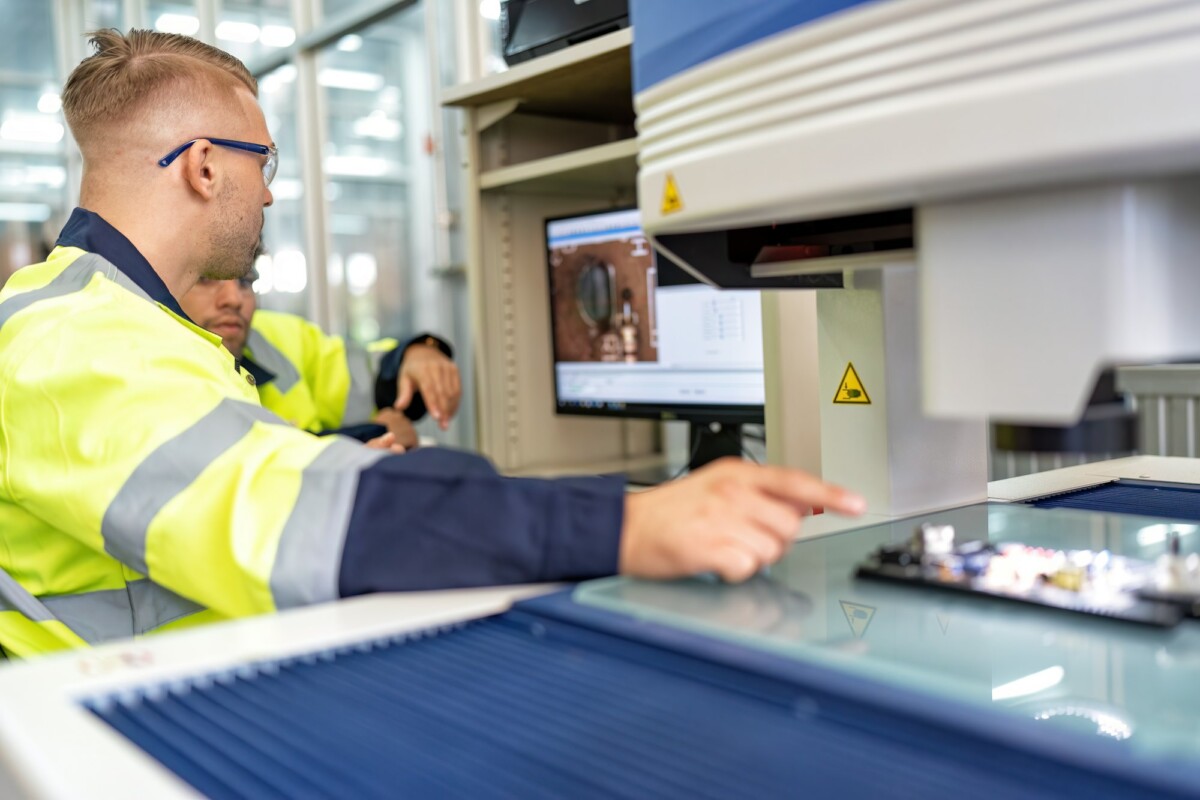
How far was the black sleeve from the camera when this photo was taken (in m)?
2.15

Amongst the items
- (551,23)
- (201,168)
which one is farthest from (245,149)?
(551,23)

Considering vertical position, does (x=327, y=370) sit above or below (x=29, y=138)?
below

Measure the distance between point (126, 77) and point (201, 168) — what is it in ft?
0.40

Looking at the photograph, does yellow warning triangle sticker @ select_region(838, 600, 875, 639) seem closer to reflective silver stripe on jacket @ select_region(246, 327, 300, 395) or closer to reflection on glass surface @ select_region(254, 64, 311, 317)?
reflective silver stripe on jacket @ select_region(246, 327, 300, 395)

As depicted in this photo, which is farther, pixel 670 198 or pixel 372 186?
pixel 372 186

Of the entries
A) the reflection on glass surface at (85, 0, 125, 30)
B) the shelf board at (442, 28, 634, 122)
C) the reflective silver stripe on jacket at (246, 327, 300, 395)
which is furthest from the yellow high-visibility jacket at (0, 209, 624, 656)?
the reflection on glass surface at (85, 0, 125, 30)

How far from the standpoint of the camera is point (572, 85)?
178 centimetres

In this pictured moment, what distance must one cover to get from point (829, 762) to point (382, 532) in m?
0.34

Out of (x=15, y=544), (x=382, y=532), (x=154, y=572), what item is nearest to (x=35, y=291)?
(x=15, y=544)

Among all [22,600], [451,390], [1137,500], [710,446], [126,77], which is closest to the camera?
[22,600]

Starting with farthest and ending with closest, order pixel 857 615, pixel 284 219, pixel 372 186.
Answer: pixel 284 219
pixel 372 186
pixel 857 615

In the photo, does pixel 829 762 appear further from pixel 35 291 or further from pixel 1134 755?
pixel 35 291

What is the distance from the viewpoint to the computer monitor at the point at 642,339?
171 centimetres

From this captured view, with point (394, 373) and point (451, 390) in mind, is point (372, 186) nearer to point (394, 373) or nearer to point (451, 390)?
point (394, 373)
